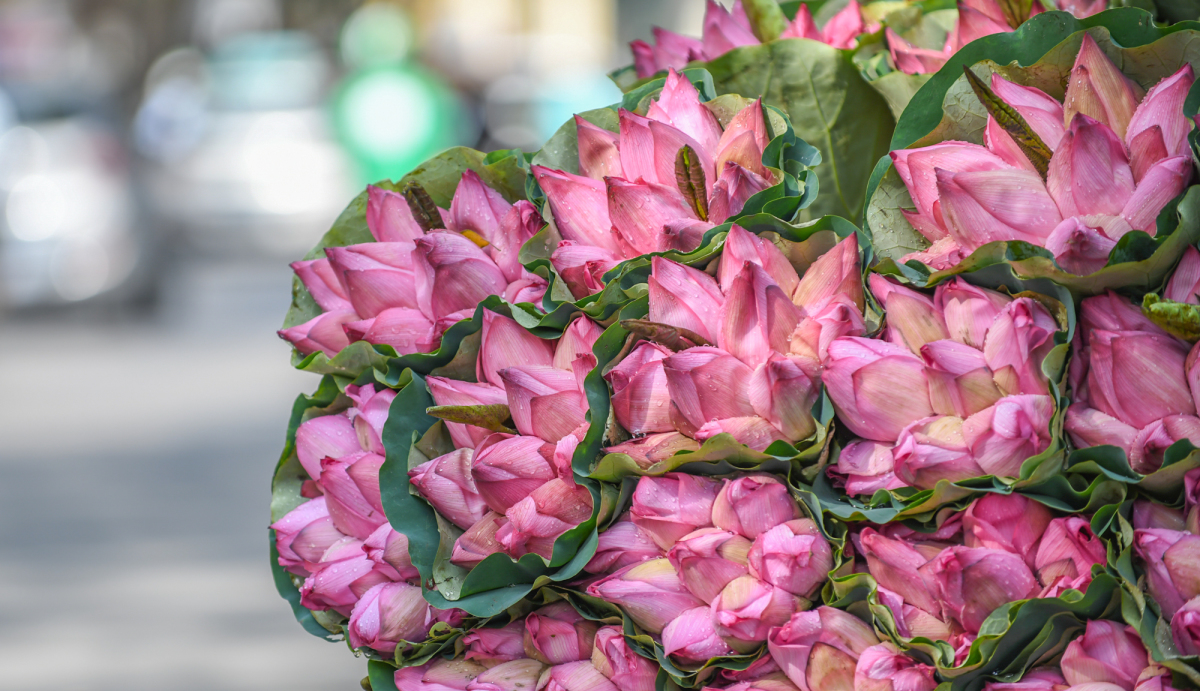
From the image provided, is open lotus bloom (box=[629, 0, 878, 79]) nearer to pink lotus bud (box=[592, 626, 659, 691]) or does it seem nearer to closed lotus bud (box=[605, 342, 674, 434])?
closed lotus bud (box=[605, 342, 674, 434])

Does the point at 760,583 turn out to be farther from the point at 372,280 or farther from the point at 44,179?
the point at 44,179

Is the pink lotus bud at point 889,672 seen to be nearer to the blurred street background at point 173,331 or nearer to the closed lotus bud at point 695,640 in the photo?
the closed lotus bud at point 695,640

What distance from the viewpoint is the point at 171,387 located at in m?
6.76

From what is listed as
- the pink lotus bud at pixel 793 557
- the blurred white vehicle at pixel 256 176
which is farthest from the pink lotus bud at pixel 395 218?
the blurred white vehicle at pixel 256 176

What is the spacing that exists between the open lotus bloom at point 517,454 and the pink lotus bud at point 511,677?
0.09 metres

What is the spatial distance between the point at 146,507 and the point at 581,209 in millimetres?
4568

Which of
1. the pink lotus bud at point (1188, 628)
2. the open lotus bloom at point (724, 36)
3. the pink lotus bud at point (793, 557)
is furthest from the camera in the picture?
the open lotus bloom at point (724, 36)

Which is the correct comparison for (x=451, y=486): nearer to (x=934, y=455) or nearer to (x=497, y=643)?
(x=497, y=643)

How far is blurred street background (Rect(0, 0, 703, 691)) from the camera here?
4.01 meters

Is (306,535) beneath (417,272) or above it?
beneath

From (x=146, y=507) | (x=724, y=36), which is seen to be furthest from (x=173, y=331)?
(x=724, y=36)

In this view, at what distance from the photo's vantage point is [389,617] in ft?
3.35

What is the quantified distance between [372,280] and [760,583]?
0.45 meters

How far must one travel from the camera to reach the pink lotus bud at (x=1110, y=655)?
81cm
